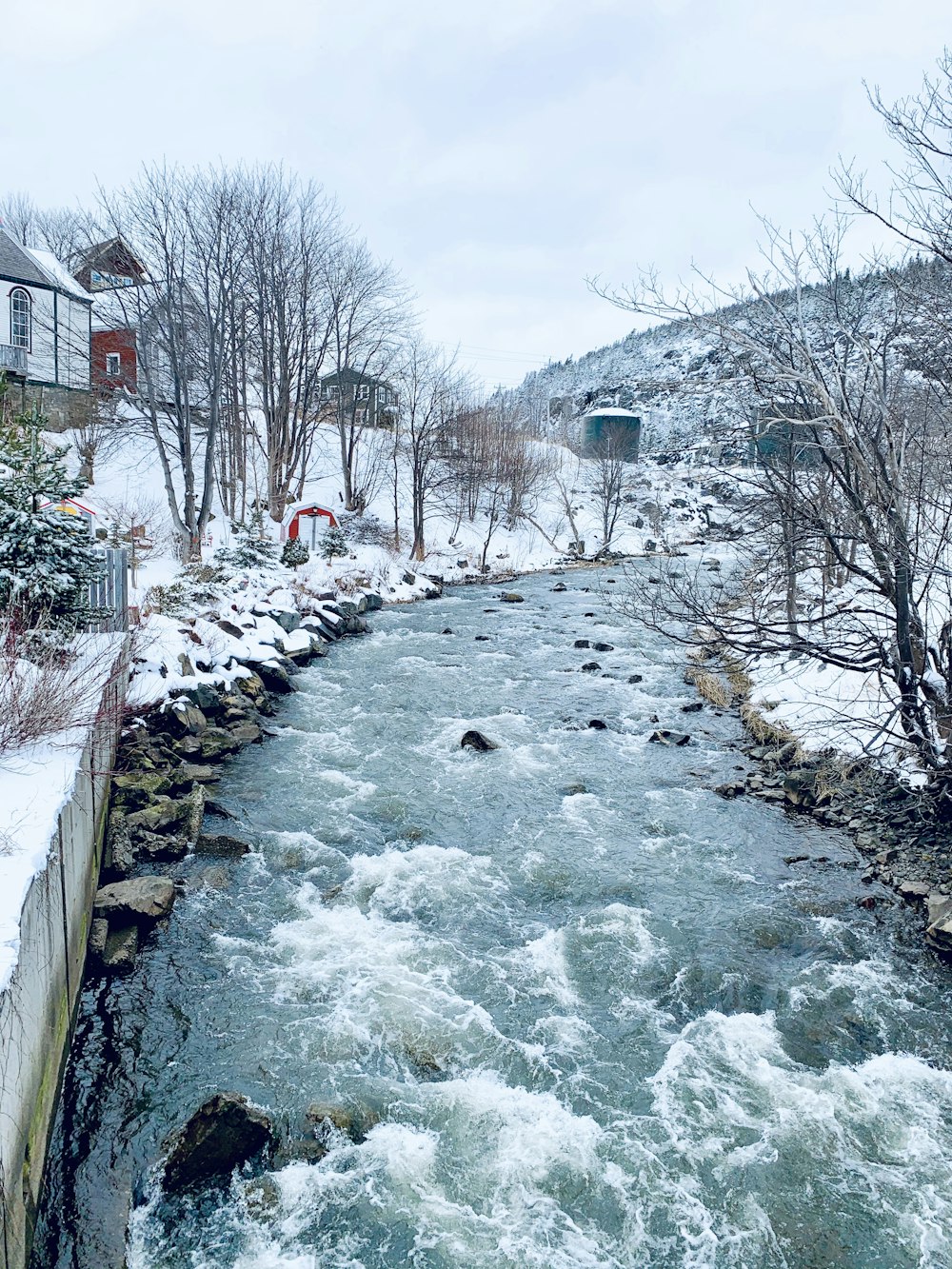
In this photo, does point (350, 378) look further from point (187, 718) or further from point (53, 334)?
point (187, 718)

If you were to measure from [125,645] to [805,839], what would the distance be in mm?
9033

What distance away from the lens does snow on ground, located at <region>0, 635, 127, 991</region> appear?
4.43 m

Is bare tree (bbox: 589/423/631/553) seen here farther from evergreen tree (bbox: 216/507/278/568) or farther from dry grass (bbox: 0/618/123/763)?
dry grass (bbox: 0/618/123/763)

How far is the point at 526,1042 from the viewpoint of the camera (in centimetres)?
607

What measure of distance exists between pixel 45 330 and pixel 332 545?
42.4 feet

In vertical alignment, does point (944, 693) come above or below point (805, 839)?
above

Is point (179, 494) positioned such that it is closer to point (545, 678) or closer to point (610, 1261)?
point (545, 678)

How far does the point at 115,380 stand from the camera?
25469 millimetres

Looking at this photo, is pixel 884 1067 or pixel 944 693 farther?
pixel 944 693

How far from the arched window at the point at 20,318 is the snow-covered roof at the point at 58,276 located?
108 cm

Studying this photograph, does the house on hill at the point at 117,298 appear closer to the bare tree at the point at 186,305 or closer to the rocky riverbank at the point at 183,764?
the bare tree at the point at 186,305

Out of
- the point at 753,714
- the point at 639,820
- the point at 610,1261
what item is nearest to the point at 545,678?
the point at 753,714

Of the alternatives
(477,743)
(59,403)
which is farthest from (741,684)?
Answer: (59,403)

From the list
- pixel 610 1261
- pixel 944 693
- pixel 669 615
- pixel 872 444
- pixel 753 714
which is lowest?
pixel 610 1261
